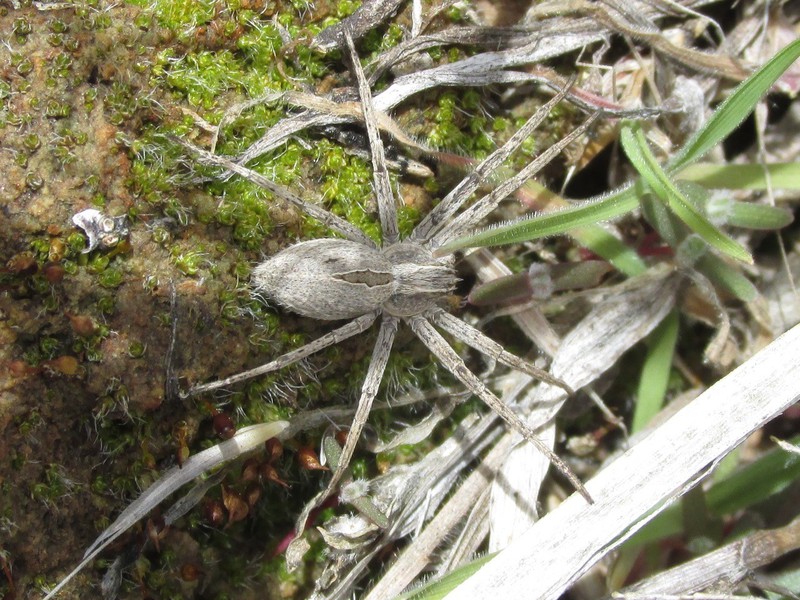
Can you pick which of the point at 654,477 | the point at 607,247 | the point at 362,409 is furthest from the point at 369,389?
the point at 607,247

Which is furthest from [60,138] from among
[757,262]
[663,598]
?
[757,262]

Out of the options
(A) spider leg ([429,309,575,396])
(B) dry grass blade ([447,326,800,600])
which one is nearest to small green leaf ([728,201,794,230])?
(B) dry grass blade ([447,326,800,600])

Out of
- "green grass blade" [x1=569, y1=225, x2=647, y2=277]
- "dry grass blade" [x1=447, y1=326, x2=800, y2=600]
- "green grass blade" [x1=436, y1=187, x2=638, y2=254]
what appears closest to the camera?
"dry grass blade" [x1=447, y1=326, x2=800, y2=600]

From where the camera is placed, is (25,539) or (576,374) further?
(576,374)

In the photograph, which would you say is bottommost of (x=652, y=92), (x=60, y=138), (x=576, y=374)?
(x=576, y=374)

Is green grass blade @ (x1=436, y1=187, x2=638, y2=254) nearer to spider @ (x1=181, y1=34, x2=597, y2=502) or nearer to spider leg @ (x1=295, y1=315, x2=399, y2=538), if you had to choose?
spider @ (x1=181, y1=34, x2=597, y2=502)

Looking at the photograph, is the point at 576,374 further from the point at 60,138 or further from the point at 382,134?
the point at 60,138

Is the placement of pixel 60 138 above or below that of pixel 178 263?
above
